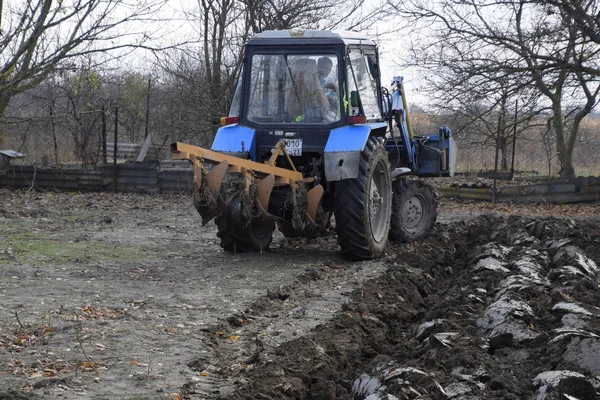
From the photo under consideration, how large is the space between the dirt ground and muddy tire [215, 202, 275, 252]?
16cm

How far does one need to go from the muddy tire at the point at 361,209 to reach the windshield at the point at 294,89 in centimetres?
70

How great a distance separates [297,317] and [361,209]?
9.62 feet

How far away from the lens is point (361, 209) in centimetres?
1038

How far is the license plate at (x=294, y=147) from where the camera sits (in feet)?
35.3

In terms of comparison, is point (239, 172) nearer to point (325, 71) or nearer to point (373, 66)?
point (325, 71)

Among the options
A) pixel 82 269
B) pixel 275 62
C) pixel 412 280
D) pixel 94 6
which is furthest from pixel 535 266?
pixel 94 6

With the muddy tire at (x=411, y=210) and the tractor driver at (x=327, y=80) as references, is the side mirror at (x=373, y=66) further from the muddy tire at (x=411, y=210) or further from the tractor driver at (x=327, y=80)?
the muddy tire at (x=411, y=210)

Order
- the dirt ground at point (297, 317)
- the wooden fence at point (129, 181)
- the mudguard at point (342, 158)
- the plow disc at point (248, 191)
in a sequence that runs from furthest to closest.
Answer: the wooden fence at point (129, 181)
the mudguard at point (342, 158)
the plow disc at point (248, 191)
the dirt ground at point (297, 317)

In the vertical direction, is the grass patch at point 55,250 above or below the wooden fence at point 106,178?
below

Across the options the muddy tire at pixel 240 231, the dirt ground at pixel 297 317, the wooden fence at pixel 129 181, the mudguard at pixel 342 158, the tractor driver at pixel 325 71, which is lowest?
the dirt ground at pixel 297 317

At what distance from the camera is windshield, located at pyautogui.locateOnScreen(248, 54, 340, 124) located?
10.9 m

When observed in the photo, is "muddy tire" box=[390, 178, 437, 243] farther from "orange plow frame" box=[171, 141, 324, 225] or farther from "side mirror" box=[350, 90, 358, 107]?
"orange plow frame" box=[171, 141, 324, 225]

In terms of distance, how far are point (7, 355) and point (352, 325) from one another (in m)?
2.72

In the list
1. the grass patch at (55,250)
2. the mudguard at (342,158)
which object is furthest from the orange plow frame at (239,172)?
the grass patch at (55,250)
